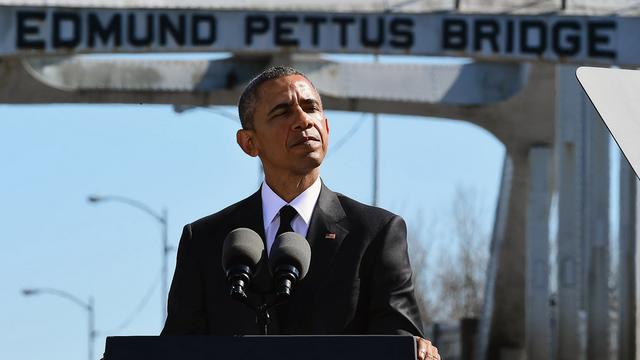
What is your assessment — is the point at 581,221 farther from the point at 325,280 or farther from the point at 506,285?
the point at 325,280

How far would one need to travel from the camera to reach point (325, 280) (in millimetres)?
6559

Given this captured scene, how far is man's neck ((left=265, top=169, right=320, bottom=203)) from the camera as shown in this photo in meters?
6.70

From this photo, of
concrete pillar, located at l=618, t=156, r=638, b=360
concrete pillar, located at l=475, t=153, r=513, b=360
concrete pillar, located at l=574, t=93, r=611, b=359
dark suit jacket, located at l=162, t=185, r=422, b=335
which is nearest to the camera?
dark suit jacket, located at l=162, t=185, r=422, b=335

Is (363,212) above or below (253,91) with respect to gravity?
below

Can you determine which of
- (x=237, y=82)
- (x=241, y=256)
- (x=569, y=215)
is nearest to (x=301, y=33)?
(x=237, y=82)

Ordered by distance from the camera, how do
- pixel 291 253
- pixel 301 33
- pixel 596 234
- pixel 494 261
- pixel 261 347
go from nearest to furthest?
pixel 261 347 < pixel 291 253 < pixel 301 33 < pixel 596 234 < pixel 494 261

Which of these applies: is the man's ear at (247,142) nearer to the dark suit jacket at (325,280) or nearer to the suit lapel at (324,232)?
the dark suit jacket at (325,280)

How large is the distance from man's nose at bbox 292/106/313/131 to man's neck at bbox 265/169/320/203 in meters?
0.19

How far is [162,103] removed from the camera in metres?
36.7

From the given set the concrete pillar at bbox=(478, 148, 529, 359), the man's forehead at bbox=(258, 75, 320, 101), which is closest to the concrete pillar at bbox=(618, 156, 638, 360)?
the concrete pillar at bbox=(478, 148, 529, 359)

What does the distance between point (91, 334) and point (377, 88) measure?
4071 cm

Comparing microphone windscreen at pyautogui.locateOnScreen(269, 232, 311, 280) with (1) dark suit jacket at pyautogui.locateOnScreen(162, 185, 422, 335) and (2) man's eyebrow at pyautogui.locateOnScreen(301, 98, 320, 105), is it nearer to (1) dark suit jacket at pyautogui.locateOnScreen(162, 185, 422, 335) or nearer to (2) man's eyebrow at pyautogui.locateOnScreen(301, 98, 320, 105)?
(1) dark suit jacket at pyautogui.locateOnScreen(162, 185, 422, 335)

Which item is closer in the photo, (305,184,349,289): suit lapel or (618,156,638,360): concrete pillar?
(305,184,349,289): suit lapel

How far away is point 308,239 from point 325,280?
0.18 meters
